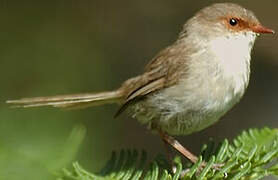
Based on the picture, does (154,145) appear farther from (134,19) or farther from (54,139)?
(54,139)

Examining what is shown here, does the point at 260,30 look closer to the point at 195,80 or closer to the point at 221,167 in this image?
the point at 195,80

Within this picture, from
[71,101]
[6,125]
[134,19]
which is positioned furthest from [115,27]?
[6,125]

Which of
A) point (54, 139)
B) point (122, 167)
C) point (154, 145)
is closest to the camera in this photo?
point (54, 139)

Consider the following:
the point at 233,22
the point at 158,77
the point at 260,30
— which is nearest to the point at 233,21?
the point at 233,22

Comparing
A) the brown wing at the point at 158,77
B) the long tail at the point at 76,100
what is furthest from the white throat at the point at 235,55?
the long tail at the point at 76,100

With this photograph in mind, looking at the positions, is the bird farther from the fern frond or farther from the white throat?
the fern frond

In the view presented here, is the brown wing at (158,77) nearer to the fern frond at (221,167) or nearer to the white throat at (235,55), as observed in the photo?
the white throat at (235,55)

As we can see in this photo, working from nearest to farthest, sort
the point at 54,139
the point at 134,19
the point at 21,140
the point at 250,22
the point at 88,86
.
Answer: the point at 21,140
the point at 54,139
the point at 250,22
the point at 88,86
the point at 134,19

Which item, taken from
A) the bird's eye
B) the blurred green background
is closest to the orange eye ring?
the bird's eye
